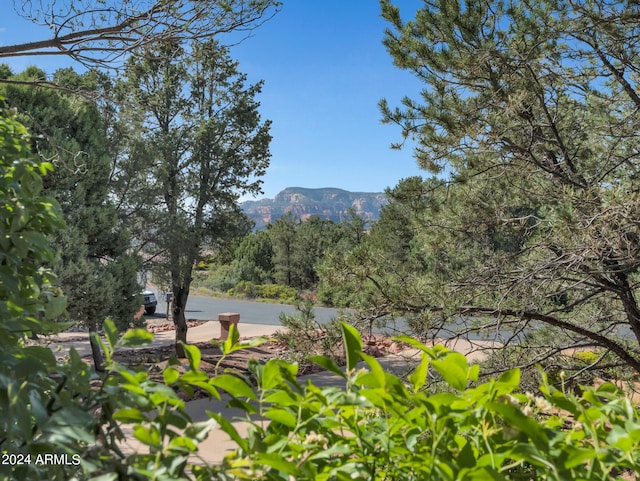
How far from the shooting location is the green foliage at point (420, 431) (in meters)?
0.51

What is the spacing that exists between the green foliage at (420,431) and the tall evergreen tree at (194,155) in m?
7.00

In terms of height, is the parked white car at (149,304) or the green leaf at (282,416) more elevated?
the green leaf at (282,416)

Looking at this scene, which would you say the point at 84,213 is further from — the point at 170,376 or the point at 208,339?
the point at 170,376

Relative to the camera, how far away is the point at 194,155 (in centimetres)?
827

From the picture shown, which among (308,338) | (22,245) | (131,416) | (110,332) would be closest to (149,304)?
(308,338)

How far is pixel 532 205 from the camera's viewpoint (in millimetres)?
3719

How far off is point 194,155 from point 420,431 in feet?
26.8

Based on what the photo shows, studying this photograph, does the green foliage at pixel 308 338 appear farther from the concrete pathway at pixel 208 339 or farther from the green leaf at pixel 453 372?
the green leaf at pixel 453 372

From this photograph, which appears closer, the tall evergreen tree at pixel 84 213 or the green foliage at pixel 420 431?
the green foliage at pixel 420 431

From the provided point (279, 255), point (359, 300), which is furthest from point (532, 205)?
point (279, 255)

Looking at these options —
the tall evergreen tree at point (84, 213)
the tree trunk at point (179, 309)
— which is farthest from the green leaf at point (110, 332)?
the tree trunk at point (179, 309)

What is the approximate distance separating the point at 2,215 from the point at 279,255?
24.1 m

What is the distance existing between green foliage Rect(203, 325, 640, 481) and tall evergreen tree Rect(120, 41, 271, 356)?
23.0 feet

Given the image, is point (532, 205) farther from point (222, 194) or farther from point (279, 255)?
point (279, 255)
